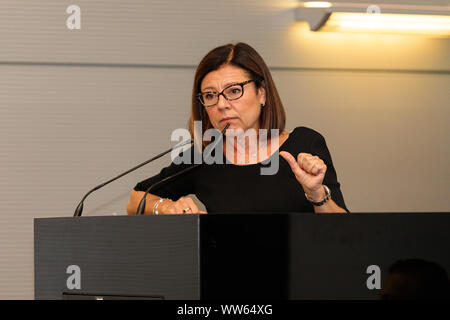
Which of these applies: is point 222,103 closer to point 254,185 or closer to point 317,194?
point 254,185

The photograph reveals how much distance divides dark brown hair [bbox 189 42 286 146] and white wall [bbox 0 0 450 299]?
78 centimetres

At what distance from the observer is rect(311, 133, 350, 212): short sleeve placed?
5.04ft

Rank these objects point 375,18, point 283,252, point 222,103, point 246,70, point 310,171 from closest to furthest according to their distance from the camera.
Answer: point 283,252
point 310,171
point 222,103
point 246,70
point 375,18

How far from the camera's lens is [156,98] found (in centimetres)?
261

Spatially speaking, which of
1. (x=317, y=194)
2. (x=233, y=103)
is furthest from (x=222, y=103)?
(x=317, y=194)

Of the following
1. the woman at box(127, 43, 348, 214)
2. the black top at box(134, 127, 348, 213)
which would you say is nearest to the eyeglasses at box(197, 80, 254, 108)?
the woman at box(127, 43, 348, 214)

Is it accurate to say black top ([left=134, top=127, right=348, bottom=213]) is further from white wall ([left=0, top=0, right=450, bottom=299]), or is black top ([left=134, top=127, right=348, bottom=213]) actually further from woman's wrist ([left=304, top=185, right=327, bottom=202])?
white wall ([left=0, top=0, right=450, bottom=299])

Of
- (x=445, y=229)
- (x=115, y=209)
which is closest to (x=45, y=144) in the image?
(x=115, y=209)

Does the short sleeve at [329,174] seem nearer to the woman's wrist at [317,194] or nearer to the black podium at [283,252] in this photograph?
the woman's wrist at [317,194]

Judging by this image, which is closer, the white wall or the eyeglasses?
the eyeglasses

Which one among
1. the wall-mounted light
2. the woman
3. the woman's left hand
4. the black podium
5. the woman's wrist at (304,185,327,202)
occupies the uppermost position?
the wall-mounted light

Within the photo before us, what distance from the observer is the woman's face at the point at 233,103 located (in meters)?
1.72

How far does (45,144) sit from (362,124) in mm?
1315

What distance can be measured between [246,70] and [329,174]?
415mm
